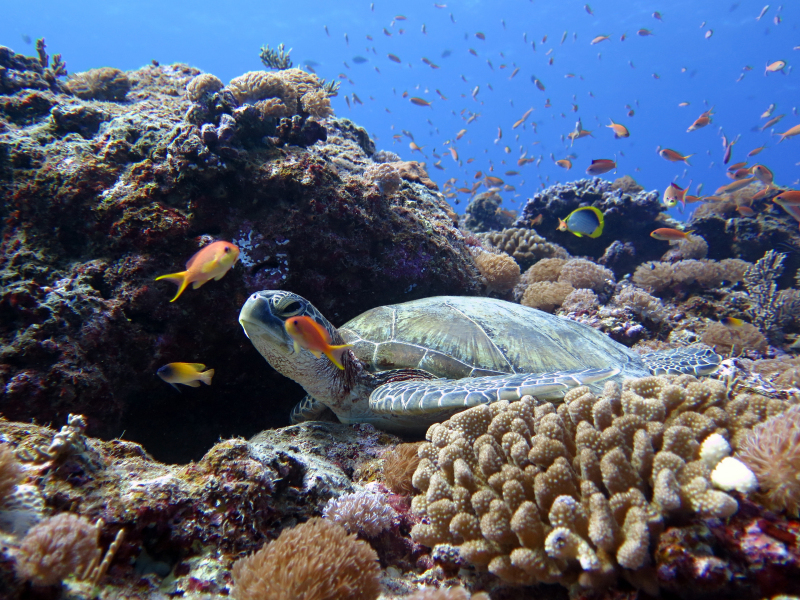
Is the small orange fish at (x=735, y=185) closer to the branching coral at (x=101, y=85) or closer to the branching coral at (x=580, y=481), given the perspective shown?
the branching coral at (x=580, y=481)

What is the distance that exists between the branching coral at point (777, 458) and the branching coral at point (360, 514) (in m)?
1.45

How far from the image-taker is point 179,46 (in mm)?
77312

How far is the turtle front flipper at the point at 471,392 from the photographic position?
6.53 ft

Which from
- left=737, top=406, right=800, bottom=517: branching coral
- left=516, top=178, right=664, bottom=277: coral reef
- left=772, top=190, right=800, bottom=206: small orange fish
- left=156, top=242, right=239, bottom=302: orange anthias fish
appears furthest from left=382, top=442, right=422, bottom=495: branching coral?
left=772, top=190, right=800, bottom=206: small orange fish

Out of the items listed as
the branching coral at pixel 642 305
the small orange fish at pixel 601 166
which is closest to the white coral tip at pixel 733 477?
the branching coral at pixel 642 305

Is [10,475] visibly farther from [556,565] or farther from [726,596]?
[726,596]

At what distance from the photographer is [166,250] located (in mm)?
2863

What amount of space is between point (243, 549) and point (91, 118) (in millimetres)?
4774

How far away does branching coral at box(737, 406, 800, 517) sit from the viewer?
1051 millimetres

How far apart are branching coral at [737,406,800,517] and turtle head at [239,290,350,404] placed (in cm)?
228

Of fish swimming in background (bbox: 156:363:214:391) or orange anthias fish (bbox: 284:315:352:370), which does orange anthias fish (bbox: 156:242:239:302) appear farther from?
orange anthias fish (bbox: 284:315:352:370)

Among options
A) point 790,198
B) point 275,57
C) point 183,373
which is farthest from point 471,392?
point 275,57

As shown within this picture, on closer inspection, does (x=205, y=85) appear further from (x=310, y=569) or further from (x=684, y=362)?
(x=684, y=362)

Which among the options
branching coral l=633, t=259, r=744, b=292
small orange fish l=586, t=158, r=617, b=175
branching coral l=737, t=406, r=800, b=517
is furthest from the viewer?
small orange fish l=586, t=158, r=617, b=175
